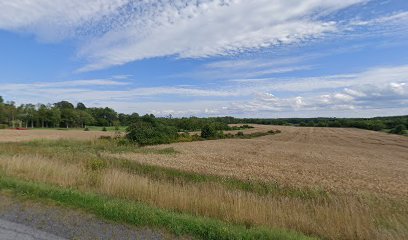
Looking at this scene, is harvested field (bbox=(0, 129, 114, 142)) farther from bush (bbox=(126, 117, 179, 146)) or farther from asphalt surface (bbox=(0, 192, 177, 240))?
asphalt surface (bbox=(0, 192, 177, 240))

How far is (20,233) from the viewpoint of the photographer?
19.8ft

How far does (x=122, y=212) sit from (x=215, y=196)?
10.8 feet

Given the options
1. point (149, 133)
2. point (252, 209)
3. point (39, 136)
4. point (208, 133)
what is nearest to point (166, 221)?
point (252, 209)

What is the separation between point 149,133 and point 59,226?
2106 inches

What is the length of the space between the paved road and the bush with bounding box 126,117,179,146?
51.4 meters

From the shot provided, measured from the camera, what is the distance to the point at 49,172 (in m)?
12.9

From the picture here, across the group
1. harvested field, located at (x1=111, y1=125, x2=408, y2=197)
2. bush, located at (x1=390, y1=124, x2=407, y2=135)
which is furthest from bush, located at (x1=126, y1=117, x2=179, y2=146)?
bush, located at (x1=390, y1=124, x2=407, y2=135)

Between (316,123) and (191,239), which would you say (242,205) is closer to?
(191,239)

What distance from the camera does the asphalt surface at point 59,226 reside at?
5969 mm

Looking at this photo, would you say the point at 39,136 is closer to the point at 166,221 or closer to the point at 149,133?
the point at 149,133

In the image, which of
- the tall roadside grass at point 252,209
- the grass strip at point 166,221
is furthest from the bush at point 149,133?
the grass strip at point 166,221

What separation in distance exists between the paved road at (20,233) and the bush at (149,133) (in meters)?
51.4

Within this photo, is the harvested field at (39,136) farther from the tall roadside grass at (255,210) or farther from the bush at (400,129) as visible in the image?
the bush at (400,129)

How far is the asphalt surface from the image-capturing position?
19.6 ft
